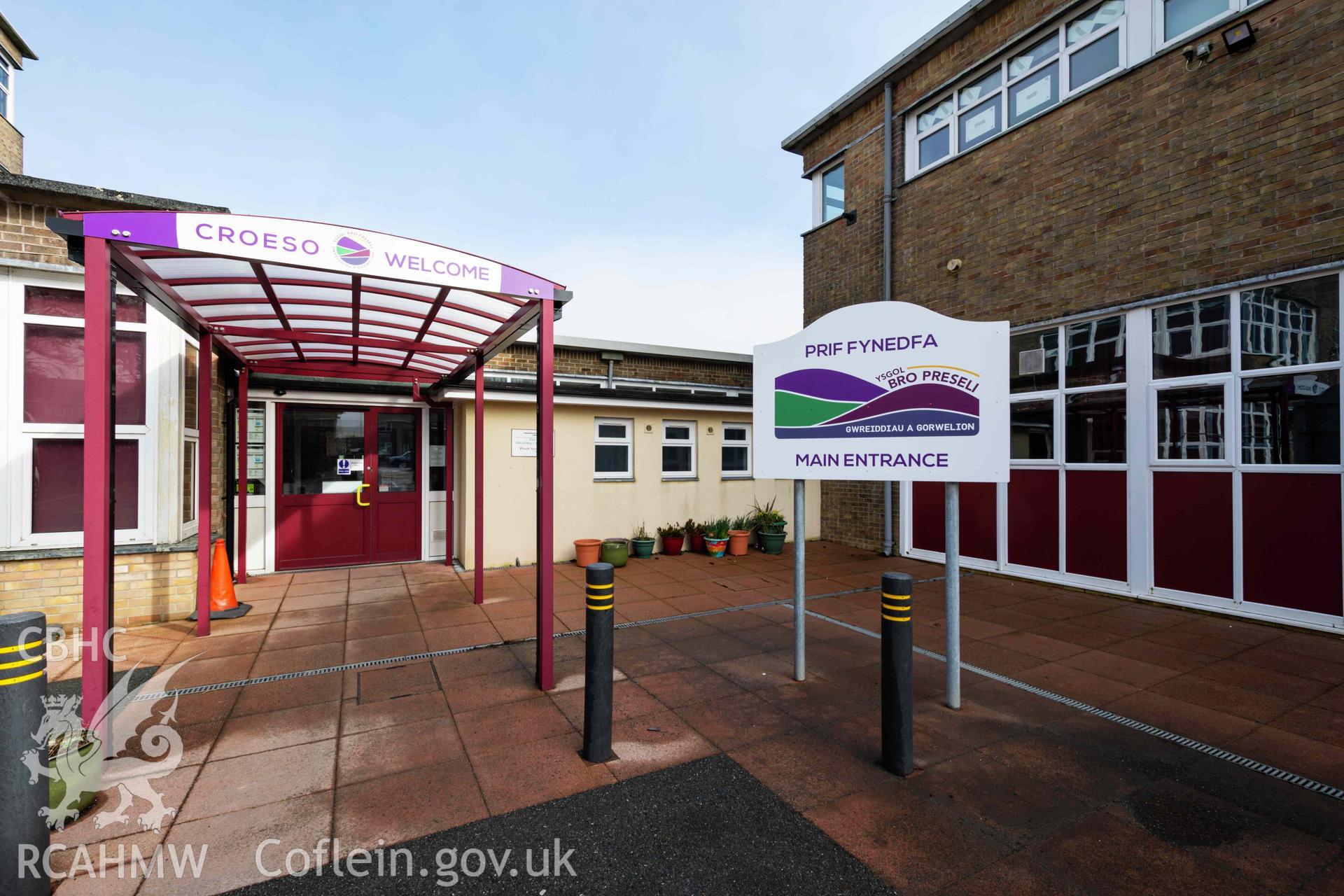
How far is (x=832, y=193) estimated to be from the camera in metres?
11.5

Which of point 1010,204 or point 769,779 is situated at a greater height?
point 1010,204

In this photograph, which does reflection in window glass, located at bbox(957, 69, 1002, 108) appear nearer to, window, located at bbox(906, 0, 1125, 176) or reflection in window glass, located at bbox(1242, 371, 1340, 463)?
window, located at bbox(906, 0, 1125, 176)

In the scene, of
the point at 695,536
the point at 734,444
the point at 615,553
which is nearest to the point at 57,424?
the point at 615,553

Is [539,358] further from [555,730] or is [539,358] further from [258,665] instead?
[258,665]

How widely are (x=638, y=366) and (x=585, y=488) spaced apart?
3.39m

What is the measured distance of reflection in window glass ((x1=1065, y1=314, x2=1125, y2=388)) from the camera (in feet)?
23.2

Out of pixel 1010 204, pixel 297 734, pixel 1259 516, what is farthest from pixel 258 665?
pixel 1010 204

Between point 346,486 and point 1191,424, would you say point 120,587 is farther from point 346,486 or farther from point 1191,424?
point 1191,424

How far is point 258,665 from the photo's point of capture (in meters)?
4.78

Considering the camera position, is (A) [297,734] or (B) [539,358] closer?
(A) [297,734]

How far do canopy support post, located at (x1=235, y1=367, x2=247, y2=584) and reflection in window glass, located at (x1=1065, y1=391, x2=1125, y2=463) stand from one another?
10.5 m

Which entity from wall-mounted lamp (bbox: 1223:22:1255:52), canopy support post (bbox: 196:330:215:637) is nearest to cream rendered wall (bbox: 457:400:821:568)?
canopy support post (bbox: 196:330:215:637)

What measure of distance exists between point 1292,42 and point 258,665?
1098cm

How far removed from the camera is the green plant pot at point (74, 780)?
2754 millimetres
